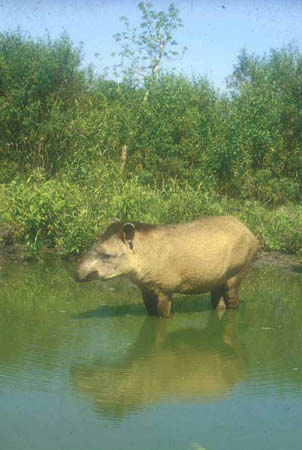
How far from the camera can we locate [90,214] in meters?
15.0

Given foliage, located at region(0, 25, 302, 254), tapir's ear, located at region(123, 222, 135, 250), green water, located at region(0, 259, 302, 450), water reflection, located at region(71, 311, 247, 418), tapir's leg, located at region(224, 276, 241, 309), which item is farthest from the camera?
foliage, located at region(0, 25, 302, 254)

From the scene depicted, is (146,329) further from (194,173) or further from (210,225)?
(194,173)

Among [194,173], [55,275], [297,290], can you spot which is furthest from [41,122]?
[297,290]

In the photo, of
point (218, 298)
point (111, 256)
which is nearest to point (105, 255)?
point (111, 256)

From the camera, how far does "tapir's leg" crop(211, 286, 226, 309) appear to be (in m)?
10.8

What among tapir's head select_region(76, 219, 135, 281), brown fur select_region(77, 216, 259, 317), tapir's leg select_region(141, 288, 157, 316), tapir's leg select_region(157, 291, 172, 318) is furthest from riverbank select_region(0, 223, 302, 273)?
tapir's leg select_region(157, 291, 172, 318)

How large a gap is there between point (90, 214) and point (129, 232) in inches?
208

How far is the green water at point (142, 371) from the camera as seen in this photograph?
18.3ft

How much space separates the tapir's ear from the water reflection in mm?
1249

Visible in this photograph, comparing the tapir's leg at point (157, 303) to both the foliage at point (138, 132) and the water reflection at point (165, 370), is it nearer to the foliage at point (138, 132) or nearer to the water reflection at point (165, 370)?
the water reflection at point (165, 370)

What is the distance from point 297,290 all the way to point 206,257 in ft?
9.86

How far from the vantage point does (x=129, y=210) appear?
1519 cm

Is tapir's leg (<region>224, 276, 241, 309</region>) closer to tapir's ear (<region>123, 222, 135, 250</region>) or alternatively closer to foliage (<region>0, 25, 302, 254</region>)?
tapir's ear (<region>123, 222, 135, 250</region>)

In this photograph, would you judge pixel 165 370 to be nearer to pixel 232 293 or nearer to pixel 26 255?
pixel 232 293
